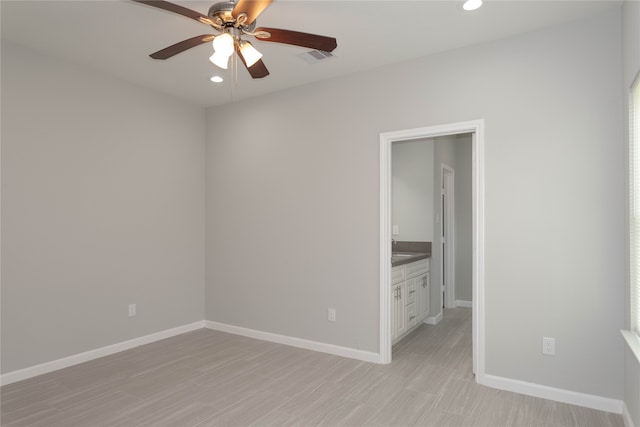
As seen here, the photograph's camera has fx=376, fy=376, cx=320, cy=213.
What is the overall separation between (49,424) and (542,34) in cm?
443

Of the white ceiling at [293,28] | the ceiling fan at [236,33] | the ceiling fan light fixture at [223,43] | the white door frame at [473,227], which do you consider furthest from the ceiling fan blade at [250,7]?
the white door frame at [473,227]

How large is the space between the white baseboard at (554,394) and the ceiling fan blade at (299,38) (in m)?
2.75

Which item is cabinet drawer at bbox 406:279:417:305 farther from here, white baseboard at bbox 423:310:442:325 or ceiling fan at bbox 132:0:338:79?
ceiling fan at bbox 132:0:338:79

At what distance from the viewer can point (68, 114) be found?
3.51m

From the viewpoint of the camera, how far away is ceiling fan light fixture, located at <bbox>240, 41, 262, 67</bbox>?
2281 millimetres

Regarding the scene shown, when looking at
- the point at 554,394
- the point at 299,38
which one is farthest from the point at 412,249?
the point at 299,38

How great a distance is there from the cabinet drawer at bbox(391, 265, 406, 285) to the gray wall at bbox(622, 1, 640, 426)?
181cm

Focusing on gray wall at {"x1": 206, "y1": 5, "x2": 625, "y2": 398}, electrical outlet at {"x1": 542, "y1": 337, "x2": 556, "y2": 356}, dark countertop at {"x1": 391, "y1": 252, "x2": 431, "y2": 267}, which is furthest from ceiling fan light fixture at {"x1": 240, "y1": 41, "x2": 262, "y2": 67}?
electrical outlet at {"x1": 542, "y1": 337, "x2": 556, "y2": 356}

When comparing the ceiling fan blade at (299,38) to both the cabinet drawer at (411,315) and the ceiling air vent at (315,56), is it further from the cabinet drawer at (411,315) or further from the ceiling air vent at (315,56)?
the cabinet drawer at (411,315)

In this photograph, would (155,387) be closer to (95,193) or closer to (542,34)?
(95,193)

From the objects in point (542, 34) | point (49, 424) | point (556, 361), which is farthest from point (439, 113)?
point (49, 424)

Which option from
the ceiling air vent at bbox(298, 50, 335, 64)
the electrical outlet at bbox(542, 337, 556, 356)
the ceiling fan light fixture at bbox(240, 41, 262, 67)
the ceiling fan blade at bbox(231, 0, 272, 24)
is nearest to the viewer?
the ceiling fan blade at bbox(231, 0, 272, 24)

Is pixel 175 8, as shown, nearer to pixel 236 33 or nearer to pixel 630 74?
pixel 236 33

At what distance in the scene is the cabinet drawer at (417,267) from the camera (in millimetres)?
4215
